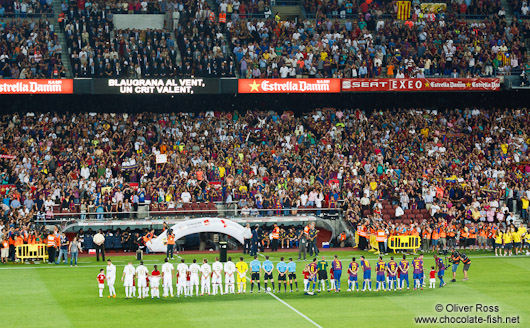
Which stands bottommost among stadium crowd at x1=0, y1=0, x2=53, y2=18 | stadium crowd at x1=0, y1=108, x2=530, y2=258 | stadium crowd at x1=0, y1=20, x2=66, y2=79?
stadium crowd at x1=0, y1=108, x2=530, y2=258

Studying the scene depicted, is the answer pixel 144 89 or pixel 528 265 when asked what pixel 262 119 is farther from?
pixel 528 265

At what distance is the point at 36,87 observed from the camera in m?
40.4

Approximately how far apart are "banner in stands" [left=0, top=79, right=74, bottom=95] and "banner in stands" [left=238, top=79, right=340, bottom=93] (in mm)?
9120

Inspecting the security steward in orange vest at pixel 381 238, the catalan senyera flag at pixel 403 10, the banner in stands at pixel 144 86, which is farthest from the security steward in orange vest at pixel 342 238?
the catalan senyera flag at pixel 403 10

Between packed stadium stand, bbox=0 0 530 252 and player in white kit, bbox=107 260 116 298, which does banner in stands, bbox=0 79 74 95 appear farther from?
player in white kit, bbox=107 260 116 298

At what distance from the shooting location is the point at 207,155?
4150cm

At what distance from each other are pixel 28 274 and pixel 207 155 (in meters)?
13.3

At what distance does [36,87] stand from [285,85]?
1301 centimetres

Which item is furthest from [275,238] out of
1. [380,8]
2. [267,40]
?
[380,8]

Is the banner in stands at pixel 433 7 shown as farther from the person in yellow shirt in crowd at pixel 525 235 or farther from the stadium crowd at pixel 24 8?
the stadium crowd at pixel 24 8

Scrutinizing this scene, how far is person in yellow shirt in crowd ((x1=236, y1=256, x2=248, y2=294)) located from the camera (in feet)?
87.4

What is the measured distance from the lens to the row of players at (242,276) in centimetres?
2605

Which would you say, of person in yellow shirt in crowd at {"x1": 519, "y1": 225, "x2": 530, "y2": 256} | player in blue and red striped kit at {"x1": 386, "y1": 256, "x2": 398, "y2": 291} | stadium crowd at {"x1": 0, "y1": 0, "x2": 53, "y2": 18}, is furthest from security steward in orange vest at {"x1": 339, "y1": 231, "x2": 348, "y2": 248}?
stadium crowd at {"x1": 0, "y1": 0, "x2": 53, "y2": 18}

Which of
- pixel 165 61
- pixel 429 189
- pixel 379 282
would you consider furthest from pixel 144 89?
pixel 379 282
